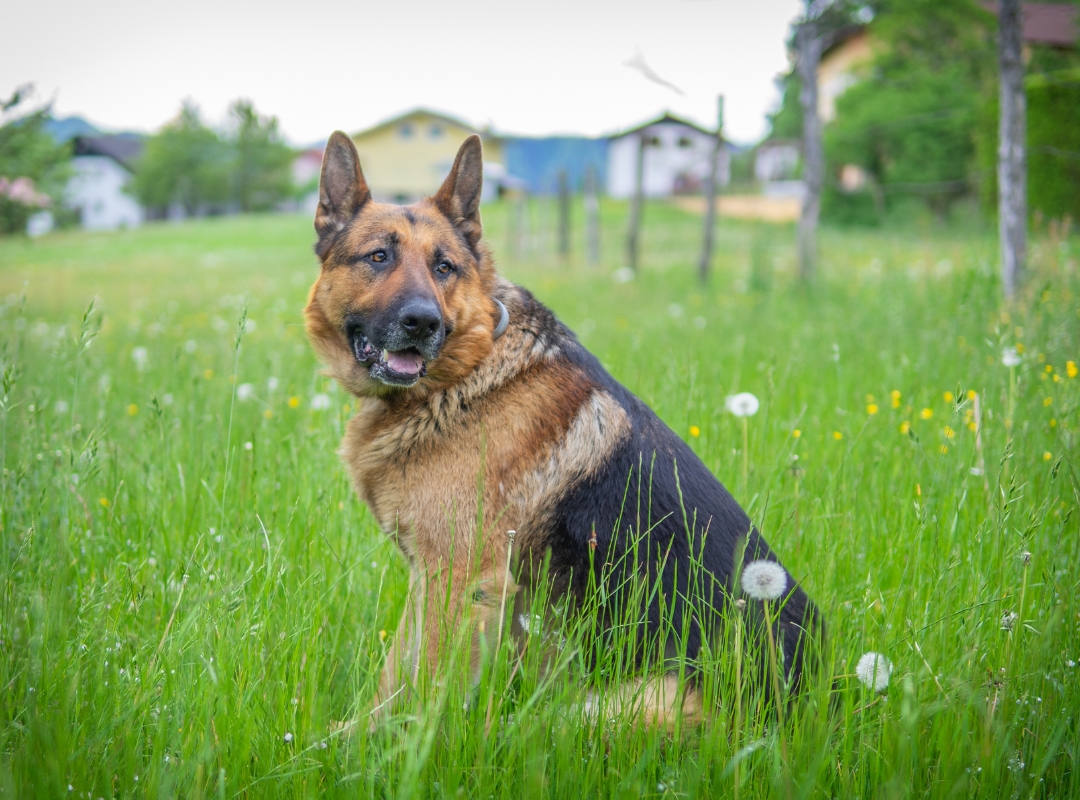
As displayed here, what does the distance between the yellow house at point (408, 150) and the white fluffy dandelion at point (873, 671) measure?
184ft

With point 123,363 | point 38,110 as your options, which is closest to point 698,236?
point 123,363

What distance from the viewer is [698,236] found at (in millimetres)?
24531

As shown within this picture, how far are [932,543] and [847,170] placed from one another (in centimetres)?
3803

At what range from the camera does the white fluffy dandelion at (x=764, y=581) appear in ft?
5.88

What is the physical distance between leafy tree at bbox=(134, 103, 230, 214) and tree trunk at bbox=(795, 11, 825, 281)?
137 feet

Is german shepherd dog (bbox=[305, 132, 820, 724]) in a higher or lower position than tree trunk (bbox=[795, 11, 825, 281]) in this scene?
lower

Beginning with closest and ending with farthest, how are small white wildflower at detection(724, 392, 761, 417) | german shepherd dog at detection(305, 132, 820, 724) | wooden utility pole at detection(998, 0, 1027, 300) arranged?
german shepherd dog at detection(305, 132, 820, 724), small white wildflower at detection(724, 392, 761, 417), wooden utility pole at detection(998, 0, 1027, 300)

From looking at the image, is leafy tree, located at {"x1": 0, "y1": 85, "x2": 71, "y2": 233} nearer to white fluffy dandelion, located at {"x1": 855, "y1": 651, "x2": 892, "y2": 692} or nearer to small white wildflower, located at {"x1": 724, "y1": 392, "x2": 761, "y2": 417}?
small white wildflower, located at {"x1": 724, "y1": 392, "x2": 761, "y2": 417}

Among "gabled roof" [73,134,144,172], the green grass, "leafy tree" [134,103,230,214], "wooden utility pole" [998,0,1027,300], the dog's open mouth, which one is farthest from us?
"gabled roof" [73,134,144,172]

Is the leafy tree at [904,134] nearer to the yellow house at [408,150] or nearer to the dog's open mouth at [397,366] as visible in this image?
the dog's open mouth at [397,366]

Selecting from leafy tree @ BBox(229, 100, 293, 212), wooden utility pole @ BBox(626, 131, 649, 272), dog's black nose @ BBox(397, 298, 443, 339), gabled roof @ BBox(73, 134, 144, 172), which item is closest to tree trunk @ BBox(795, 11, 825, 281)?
wooden utility pole @ BBox(626, 131, 649, 272)

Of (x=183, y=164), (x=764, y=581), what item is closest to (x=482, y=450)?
(x=764, y=581)

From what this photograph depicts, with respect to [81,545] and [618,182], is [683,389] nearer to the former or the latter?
[81,545]

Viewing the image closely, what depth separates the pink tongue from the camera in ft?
8.47
